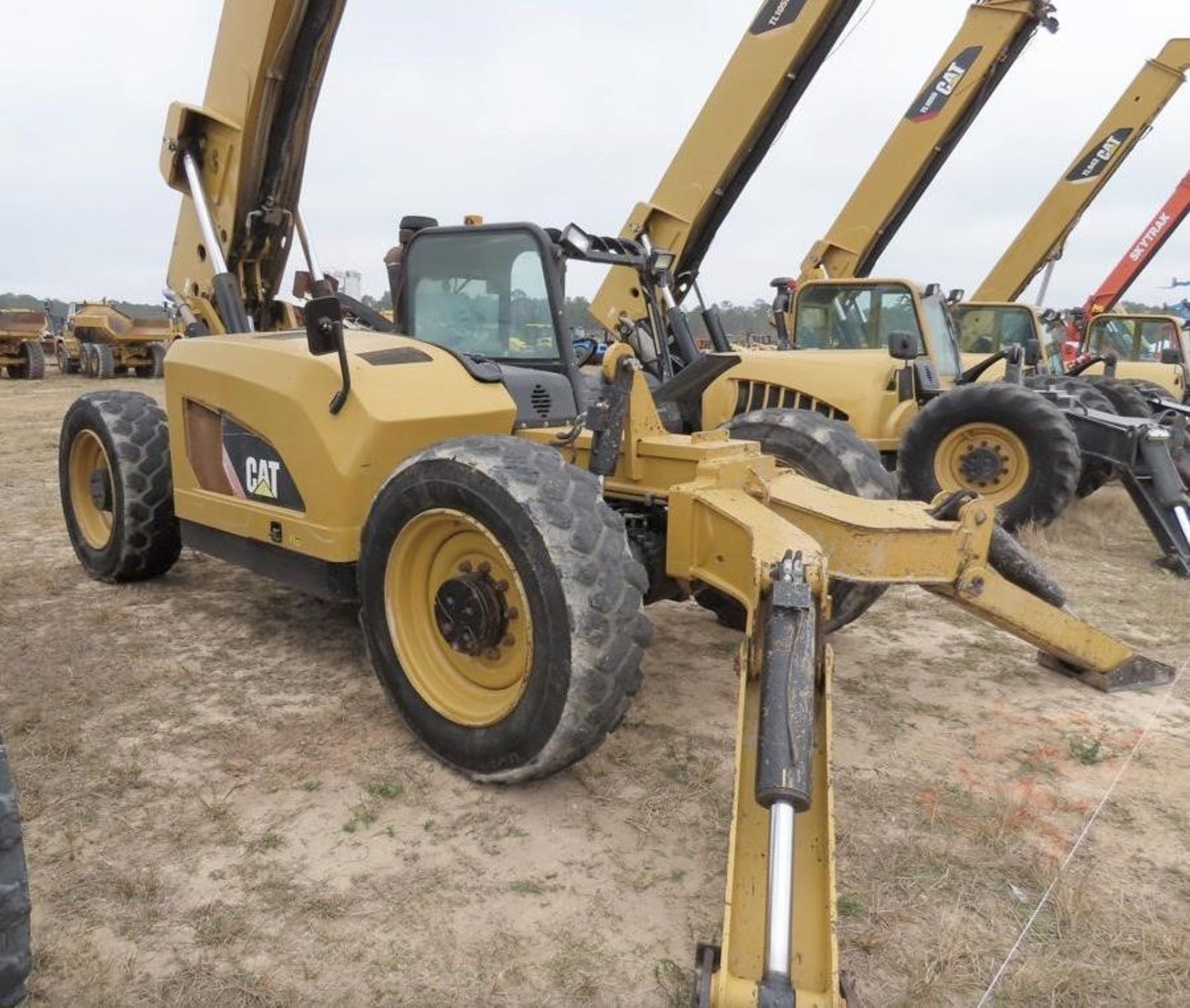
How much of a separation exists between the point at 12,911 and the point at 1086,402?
8126 mm

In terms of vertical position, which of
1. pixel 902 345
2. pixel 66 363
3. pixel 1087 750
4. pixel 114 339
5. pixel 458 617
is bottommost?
pixel 1087 750

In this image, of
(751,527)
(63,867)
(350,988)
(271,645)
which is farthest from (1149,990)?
(271,645)

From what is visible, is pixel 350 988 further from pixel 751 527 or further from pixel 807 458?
pixel 807 458

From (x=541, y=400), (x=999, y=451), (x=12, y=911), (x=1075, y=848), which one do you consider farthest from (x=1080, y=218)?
(x=12, y=911)

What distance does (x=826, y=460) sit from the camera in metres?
4.21

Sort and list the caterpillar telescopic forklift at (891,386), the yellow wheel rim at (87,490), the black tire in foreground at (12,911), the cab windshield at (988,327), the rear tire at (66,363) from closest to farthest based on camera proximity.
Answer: the black tire in foreground at (12,911)
the yellow wheel rim at (87,490)
the caterpillar telescopic forklift at (891,386)
the cab windshield at (988,327)
the rear tire at (66,363)

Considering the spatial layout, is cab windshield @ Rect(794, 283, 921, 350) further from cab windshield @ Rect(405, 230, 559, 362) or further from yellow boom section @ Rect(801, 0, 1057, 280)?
cab windshield @ Rect(405, 230, 559, 362)

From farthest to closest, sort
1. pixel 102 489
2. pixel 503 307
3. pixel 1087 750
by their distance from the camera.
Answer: pixel 102 489 → pixel 503 307 → pixel 1087 750

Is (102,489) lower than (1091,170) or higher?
lower

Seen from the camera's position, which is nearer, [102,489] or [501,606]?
[501,606]

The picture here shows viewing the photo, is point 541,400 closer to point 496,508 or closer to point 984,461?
point 496,508

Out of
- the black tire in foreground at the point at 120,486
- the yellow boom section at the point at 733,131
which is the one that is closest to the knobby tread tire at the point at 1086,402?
the yellow boom section at the point at 733,131

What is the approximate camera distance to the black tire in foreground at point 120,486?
486cm

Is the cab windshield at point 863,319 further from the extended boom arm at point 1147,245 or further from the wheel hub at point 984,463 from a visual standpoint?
the extended boom arm at point 1147,245
